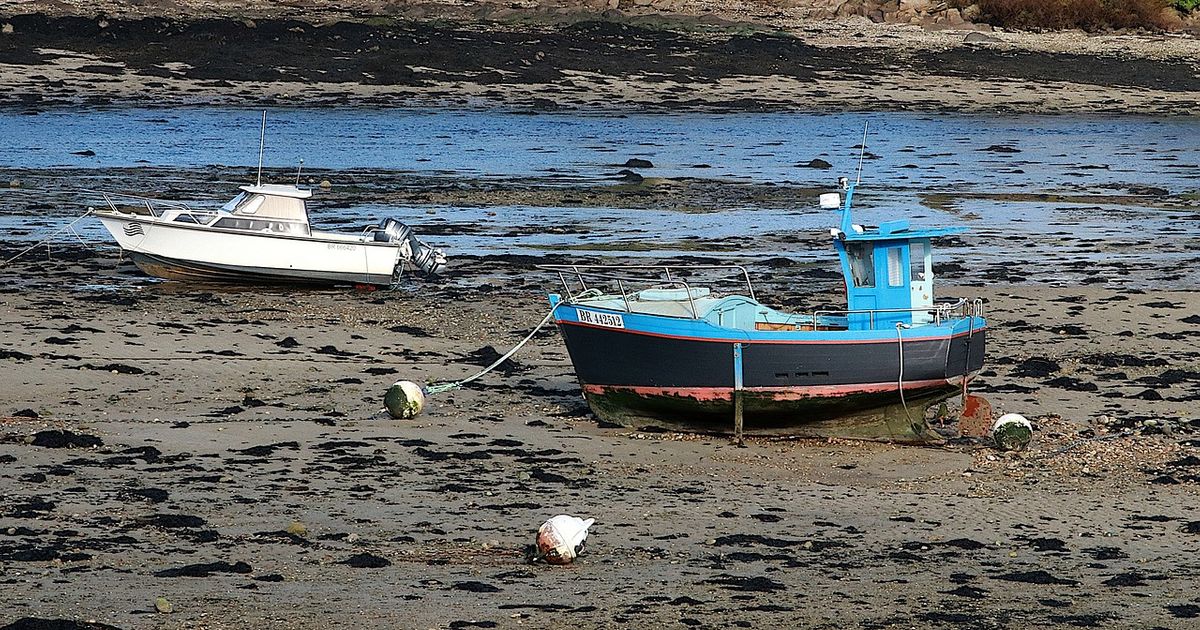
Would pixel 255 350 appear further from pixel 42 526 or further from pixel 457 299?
pixel 42 526

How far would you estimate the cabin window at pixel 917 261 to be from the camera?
13.0m

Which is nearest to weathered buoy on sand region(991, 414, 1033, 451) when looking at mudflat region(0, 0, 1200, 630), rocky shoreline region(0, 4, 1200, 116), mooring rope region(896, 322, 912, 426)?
mudflat region(0, 0, 1200, 630)

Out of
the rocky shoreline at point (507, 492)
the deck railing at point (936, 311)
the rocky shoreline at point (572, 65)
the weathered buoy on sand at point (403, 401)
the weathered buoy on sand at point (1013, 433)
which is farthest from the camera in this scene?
the rocky shoreline at point (572, 65)

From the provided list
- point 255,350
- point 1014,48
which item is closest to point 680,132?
point 1014,48

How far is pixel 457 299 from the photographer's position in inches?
716

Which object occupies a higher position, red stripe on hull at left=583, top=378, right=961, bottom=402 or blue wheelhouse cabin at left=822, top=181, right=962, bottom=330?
blue wheelhouse cabin at left=822, top=181, right=962, bottom=330

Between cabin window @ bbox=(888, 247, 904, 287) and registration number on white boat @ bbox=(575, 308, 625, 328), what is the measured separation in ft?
6.81

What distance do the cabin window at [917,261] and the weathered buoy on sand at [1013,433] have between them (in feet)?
4.59

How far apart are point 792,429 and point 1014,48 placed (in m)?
35.5

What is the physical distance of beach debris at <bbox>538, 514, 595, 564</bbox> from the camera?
9.21 meters

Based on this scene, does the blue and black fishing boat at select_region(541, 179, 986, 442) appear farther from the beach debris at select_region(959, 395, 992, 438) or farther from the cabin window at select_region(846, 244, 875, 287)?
the beach debris at select_region(959, 395, 992, 438)

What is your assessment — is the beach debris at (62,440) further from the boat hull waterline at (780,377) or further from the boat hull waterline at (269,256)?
the boat hull waterline at (269,256)

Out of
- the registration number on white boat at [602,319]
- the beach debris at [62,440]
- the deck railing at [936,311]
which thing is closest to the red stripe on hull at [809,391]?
the deck railing at [936,311]

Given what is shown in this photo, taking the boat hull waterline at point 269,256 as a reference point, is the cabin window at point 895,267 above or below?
above
